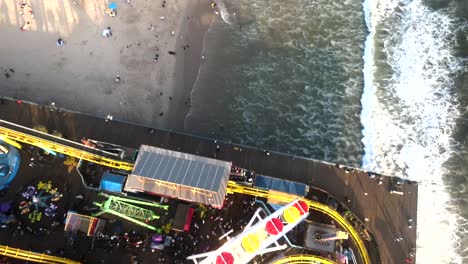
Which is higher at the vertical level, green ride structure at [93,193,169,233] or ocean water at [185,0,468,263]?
ocean water at [185,0,468,263]

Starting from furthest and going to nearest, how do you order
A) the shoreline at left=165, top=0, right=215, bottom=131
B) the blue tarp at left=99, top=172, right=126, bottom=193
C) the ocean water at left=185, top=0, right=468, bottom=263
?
the shoreline at left=165, top=0, right=215, bottom=131
the ocean water at left=185, top=0, right=468, bottom=263
the blue tarp at left=99, top=172, right=126, bottom=193

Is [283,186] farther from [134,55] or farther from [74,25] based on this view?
[74,25]

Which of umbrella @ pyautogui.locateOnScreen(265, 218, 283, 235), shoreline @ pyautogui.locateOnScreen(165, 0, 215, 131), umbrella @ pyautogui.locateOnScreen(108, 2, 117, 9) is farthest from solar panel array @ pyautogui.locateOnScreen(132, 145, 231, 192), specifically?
umbrella @ pyautogui.locateOnScreen(108, 2, 117, 9)

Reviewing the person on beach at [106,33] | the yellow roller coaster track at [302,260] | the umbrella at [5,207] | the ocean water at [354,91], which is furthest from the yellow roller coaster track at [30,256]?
the person on beach at [106,33]

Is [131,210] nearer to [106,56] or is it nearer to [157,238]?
[157,238]

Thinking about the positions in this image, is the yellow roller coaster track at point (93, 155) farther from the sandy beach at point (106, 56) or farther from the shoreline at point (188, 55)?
the shoreline at point (188, 55)

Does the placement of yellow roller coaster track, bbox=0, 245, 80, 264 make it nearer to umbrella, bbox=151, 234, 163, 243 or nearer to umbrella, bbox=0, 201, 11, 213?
umbrella, bbox=0, 201, 11, 213

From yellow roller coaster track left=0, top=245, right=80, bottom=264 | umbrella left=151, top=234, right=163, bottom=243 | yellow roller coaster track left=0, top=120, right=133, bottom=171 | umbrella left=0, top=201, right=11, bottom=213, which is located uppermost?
yellow roller coaster track left=0, top=120, right=133, bottom=171
